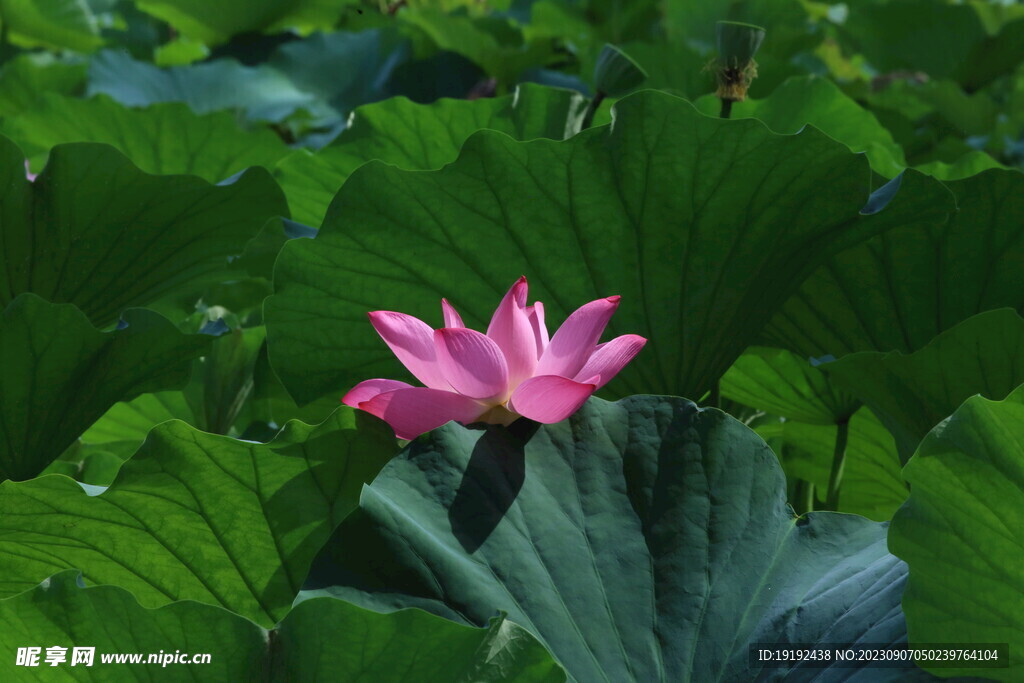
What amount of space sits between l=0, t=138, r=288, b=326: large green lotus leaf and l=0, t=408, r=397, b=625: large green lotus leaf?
396 millimetres

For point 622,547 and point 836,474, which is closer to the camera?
point 622,547

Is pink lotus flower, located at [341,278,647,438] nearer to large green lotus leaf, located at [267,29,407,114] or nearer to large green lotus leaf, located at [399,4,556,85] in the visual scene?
large green lotus leaf, located at [399,4,556,85]

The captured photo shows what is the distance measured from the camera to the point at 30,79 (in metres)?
2.07

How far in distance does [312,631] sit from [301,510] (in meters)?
0.16

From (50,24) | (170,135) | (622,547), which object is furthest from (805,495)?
(50,24)

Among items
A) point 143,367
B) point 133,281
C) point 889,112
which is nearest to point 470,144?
point 143,367

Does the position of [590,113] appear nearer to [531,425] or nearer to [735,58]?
[735,58]

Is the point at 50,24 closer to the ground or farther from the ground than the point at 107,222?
closer to the ground

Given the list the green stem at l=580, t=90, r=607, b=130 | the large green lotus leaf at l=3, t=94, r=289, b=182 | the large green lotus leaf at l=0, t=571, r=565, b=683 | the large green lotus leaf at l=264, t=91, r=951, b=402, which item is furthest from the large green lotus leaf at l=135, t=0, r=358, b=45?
the large green lotus leaf at l=0, t=571, r=565, b=683

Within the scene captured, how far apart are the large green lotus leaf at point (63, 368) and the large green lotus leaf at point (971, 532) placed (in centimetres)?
59


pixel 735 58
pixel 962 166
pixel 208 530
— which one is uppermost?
pixel 735 58

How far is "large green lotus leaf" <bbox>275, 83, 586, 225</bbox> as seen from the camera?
1.12 meters

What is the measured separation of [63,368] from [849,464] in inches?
29.7

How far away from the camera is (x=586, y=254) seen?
79cm
